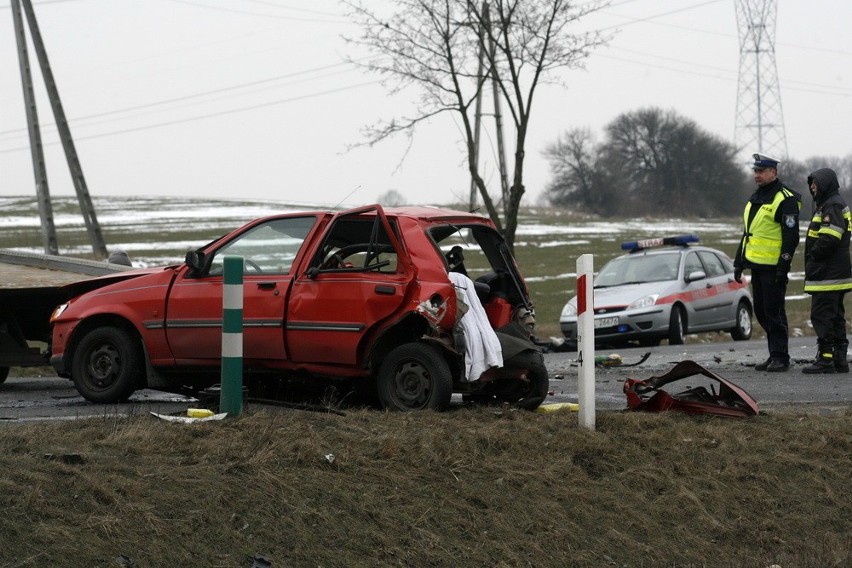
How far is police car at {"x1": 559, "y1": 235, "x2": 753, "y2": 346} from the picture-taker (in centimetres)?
1731

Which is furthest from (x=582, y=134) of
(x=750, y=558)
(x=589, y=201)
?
(x=750, y=558)

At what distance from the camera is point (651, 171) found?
3706 inches

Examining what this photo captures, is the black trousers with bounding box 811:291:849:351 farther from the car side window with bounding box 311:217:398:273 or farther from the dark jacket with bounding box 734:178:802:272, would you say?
the car side window with bounding box 311:217:398:273

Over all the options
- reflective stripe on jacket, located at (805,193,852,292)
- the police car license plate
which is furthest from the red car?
the police car license plate

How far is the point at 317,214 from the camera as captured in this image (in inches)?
343

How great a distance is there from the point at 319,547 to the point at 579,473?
175 cm

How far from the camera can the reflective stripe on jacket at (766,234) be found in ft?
37.3

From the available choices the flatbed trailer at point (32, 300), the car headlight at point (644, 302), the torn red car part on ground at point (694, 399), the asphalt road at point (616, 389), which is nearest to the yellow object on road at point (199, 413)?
the asphalt road at point (616, 389)

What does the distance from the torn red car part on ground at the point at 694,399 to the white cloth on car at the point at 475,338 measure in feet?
3.16

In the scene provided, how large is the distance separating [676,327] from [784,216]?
6367mm

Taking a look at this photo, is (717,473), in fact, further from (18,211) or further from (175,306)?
(18,211)

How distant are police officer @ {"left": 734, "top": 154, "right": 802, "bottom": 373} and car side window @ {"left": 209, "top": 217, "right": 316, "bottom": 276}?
4.88 metres

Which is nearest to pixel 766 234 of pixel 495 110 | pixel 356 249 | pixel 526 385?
pixel 526 385

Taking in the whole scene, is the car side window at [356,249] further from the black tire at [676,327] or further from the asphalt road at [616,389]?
the black tire at [676,327]
